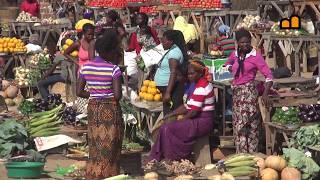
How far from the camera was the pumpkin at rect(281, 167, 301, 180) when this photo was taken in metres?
8.14

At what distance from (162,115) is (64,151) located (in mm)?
1407

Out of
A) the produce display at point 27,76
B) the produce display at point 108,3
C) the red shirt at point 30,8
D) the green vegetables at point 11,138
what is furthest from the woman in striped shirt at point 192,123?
the red shirt at point 30,8

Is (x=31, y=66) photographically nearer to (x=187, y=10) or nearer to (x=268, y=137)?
(x=187, y=10)

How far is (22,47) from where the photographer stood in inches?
699

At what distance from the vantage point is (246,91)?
932cm

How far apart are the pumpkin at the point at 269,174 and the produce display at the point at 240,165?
9 cm

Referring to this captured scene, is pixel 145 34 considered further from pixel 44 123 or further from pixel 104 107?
pixel 104 107

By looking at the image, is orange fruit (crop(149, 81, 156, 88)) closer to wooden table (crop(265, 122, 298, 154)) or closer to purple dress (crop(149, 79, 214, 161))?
purple dress (crop(149, 79, 214, 161))

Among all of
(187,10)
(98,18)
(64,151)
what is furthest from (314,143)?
(98,18)

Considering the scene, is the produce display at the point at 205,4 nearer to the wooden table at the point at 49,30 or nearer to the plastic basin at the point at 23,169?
the wooden table at the point at 49,30

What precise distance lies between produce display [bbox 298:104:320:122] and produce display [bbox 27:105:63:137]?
3.37 meters

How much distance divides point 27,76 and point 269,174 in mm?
8753

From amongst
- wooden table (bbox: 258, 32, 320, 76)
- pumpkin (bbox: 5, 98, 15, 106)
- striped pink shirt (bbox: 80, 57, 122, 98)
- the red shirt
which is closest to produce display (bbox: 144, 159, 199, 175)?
striped pink shirt (bbox: 80, 57, 122, 98)

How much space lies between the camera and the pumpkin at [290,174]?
26.7 ft
